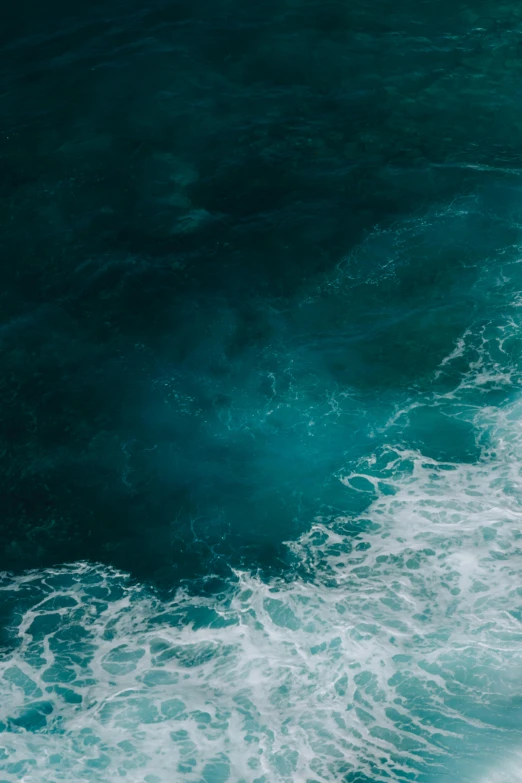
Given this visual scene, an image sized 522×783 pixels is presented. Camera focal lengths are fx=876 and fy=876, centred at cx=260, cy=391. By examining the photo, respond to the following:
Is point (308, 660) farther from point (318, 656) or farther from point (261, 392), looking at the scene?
point (261, 392)

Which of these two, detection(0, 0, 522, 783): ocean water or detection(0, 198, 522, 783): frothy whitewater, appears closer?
detection(0, 198, 522, 783): frothy whitewater

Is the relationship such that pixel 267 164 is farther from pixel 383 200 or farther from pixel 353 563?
pixel 353 563

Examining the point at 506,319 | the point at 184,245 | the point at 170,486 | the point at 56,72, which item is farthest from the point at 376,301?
the point at 56,72

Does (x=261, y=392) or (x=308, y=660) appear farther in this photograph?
(x=261, y=392)

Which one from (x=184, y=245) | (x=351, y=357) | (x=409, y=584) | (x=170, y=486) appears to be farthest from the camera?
(x=184, y=245)

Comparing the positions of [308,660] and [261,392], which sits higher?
[261,392]

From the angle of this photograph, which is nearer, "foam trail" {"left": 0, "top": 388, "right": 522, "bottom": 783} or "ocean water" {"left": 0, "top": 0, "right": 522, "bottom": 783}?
"foam trail" {"left": 0, "top": 388, "right": 522, "bottom": 783}

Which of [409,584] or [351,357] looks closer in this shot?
[409,584]

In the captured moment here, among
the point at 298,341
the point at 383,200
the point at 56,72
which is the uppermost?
the point at 56,72

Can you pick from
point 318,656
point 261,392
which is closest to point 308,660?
point 318,656
